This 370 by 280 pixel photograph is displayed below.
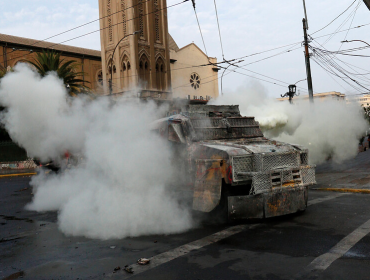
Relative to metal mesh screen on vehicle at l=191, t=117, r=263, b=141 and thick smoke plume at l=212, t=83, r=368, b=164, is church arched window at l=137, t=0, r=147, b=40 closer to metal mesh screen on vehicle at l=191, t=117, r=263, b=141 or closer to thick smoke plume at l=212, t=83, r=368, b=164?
thick smoke plume at l=212, t=83, r=368, b=164

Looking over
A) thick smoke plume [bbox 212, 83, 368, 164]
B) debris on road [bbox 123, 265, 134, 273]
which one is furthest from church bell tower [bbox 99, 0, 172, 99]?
debris on road [bbox 123, 265, 134, 273]

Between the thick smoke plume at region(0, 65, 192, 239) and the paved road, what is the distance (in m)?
0.55

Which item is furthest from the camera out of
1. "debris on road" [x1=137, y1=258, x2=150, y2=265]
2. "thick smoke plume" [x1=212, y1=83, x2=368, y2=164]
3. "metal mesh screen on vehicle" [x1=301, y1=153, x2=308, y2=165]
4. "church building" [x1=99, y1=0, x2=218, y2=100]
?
"church building" [x1=99, y1=0, x2=218, y2=100]

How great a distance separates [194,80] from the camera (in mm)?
47281

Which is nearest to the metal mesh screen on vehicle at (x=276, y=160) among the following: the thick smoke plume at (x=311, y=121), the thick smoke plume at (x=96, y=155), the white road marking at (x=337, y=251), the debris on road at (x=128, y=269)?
the white road marking at (x=337, y=251)

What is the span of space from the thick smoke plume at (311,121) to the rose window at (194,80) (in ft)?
104

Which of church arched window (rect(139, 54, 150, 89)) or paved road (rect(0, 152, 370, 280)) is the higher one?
church arched window (rect(139, 54, 150, 89))

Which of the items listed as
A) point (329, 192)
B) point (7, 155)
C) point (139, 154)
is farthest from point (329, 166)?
point (7, 155)

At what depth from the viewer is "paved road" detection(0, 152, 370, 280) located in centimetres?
447

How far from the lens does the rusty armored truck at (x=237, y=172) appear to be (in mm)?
6551

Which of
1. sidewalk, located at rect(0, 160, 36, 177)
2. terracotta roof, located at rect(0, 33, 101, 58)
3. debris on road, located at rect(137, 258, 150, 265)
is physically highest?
terracotta roof, located at rect(0, 33, 101, 58)

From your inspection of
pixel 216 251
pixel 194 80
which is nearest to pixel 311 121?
pixel 216 251

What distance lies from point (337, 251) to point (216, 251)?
172cm

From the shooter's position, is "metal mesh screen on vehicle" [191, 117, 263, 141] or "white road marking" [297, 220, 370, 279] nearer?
"white road marking" [297, 220, 370, 279]
